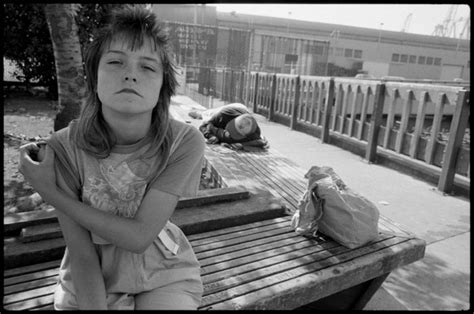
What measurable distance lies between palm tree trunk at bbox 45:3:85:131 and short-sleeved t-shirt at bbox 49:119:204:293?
3.00 meters

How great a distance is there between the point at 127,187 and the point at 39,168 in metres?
0.35

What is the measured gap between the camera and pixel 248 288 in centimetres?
185

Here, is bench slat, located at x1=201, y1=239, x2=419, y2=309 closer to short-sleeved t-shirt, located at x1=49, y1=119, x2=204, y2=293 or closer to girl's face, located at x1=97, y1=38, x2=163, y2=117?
short-sleeved t-shirt, located at x1=49, y1=119, x2=204, y2=293

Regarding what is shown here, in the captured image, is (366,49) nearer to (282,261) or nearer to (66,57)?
(66,57)

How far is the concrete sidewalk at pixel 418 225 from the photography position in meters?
2.72

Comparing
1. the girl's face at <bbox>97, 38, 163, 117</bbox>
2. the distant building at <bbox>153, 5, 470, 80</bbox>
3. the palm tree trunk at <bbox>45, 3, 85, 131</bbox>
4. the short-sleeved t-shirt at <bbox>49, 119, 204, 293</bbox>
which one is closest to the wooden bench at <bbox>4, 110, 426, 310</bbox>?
the short-sleeved t-shirt at <bbox>49, 119, 204, 293</bbox>

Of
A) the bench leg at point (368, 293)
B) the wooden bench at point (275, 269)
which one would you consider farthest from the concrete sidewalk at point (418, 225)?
the wooden bench at point (275, 269)

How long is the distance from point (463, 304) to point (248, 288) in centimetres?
178

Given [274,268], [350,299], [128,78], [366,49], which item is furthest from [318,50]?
[128,78]

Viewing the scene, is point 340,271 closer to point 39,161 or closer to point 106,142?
point 106,142

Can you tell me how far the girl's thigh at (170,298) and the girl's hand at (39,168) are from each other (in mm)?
586

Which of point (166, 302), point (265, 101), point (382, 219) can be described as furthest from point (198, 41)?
point (166, 302)

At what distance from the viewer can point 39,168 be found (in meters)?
1.47

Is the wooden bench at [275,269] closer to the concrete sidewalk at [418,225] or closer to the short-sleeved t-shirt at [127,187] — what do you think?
the short-sleeved t-shirt at [127,187]
